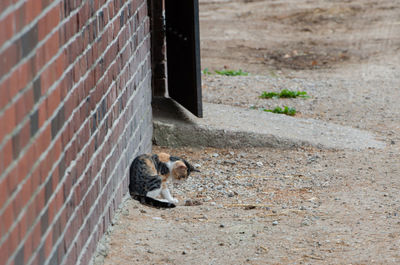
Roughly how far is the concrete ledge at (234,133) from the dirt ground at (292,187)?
103mm

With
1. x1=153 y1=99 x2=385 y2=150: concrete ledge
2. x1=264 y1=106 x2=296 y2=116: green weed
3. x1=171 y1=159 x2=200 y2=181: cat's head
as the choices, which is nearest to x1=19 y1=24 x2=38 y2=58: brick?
x1=171 y1=159 x2=200 y2=181: cat's head

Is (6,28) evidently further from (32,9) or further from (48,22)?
(48,22)

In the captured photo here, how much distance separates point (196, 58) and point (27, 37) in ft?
14.1

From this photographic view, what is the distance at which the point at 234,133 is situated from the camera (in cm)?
702

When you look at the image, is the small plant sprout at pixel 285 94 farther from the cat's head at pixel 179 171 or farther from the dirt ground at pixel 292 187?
the cat's head at pixel 179 171

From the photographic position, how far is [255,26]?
14.7 meters

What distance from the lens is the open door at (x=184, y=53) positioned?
22.1ft

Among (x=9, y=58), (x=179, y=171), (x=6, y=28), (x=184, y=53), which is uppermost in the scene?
(x=6, y=28)

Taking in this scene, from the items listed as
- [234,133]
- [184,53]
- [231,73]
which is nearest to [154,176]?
[234,133]

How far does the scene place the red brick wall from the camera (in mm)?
2410

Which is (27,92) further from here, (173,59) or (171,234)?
(173,59)

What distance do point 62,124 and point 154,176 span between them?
6.70 ft

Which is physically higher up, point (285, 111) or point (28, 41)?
point (28, 41)

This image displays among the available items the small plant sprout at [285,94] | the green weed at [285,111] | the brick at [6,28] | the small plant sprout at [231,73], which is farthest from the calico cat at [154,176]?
the small plant sprout at [231,73]
